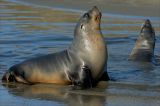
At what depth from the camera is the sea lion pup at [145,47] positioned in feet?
31.5

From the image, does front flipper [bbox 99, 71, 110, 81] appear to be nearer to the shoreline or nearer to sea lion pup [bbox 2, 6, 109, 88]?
sea lion pup [bbox 2, 6, 109, 88]

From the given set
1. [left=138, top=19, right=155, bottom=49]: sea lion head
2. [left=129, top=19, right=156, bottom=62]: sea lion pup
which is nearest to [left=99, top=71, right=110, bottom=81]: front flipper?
[left=129, top=19, right=156, bottom=62]: sea lion pup

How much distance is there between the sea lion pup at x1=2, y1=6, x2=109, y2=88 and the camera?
7750mm

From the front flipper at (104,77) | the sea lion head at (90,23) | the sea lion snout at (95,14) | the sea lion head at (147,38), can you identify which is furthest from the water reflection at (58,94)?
the sea lion head at (147,38)

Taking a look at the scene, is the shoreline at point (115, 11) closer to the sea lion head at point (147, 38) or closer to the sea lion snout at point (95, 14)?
the sea lion head at point (147, 38)

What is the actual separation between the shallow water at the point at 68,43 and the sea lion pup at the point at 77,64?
166 mm

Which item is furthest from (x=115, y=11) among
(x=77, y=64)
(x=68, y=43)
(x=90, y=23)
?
(x=77, y=64)

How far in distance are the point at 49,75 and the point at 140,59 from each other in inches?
79.9

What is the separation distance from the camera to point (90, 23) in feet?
26.7

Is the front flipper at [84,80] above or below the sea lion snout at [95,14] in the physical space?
below

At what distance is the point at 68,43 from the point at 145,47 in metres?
1.87

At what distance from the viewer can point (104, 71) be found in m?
7.86

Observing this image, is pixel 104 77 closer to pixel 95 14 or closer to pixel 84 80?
pixel 84 80

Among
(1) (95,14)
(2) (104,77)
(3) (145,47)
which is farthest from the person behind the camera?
(3) (145,47)
